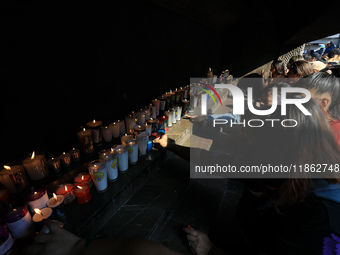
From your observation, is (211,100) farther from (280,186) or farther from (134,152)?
(280,186)

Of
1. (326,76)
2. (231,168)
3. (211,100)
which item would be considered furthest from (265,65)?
(231,168)

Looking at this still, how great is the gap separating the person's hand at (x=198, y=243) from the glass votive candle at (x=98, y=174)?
80 cm

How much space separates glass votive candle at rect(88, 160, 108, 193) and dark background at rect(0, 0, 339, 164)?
2.28 ft

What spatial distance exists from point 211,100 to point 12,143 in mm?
3665

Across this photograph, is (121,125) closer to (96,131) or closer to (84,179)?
(96,131)

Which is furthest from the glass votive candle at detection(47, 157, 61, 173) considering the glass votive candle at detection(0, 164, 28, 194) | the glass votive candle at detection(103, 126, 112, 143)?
the glass votive candle at detection(103, 126, 112, 143)

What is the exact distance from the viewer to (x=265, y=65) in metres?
8.09

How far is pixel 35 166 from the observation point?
1429 millimetres

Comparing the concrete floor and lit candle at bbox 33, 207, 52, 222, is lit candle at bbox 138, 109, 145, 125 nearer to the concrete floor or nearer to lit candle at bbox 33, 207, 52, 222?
the concrete floor

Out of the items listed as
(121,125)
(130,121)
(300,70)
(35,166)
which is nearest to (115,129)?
(121,125)

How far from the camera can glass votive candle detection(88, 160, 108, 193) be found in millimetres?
1418

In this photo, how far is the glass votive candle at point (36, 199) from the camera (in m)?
1.22

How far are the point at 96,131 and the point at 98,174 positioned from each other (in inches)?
25.6

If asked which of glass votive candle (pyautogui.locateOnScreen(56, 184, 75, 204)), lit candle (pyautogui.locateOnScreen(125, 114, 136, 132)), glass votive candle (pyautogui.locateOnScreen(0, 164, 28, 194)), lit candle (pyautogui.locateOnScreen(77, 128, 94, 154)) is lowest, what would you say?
glass votive candle (pyautogui.locateOnScreen(56, 184, 75, 204))
